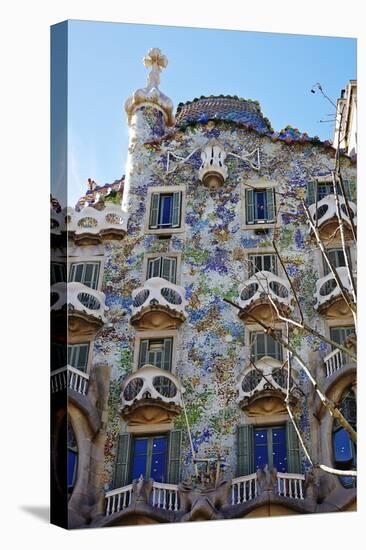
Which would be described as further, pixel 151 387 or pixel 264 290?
pixel 264 290

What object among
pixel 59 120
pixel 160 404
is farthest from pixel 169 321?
pixel 59 120

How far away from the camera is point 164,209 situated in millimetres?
11359

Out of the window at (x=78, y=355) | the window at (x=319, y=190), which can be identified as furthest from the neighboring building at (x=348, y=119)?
the window at (x=78, y=355)

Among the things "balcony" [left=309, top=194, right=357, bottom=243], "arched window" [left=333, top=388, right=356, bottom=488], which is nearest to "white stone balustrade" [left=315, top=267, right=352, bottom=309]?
"balcony" [left=309, top=194, right=357, bottom=243]

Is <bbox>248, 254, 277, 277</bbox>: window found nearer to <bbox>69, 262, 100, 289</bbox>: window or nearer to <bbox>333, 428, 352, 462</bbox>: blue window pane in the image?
<bbox>69, 262, 100, 289</bbox>: window

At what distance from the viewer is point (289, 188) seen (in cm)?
1164

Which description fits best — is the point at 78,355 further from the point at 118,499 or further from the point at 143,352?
the point at 118,499

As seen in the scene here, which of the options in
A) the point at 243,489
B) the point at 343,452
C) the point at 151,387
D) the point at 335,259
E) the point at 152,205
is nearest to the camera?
the point at 243,489

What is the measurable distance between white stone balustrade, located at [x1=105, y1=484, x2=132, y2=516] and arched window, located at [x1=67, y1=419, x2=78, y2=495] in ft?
1.36

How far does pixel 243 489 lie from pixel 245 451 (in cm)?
42

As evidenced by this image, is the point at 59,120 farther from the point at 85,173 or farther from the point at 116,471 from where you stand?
the point at 116,471

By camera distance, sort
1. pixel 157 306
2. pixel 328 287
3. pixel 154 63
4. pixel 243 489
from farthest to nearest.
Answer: pixel 328 287
pixel 157 306
pixel 154 63
pixel 243 489

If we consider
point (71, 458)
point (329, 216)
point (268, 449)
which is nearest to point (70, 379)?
point (71, 458)

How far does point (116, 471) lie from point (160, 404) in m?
0.87
